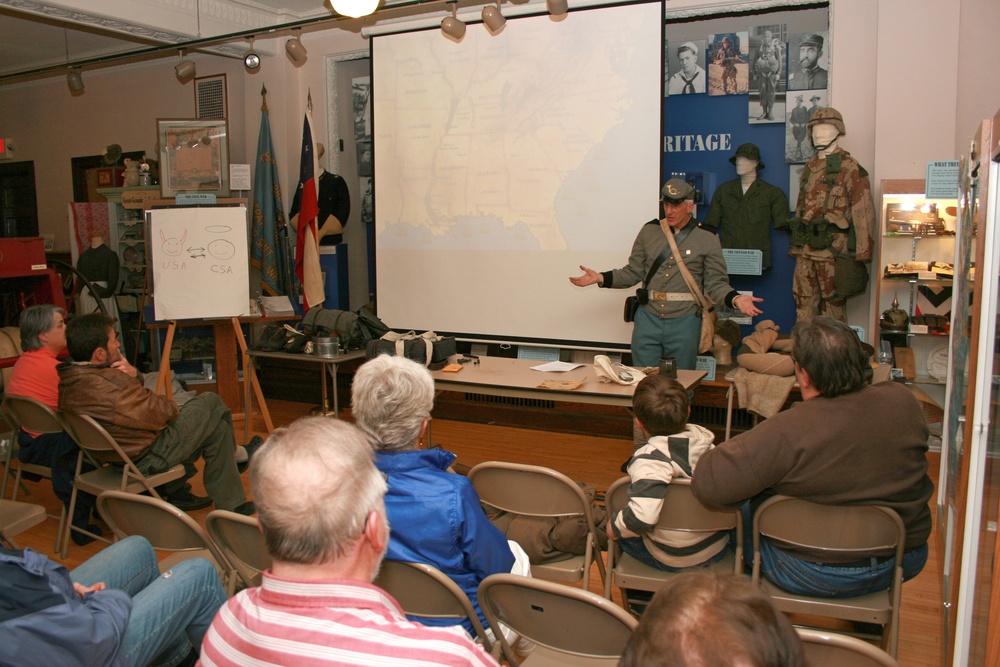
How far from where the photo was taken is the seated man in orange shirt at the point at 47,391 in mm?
3760

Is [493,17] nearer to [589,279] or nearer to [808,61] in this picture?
[589,279]

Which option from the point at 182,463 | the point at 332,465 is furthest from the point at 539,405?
the point at 332,465

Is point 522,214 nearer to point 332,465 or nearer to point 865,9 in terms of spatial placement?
point 865,9

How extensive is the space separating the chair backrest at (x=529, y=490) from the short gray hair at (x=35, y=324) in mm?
2580

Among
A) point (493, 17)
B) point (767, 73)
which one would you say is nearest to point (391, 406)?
point (493, 17)

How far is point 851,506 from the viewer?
84.0 inches

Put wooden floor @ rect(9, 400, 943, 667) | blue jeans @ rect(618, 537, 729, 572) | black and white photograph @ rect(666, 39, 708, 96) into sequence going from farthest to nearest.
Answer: black and white photograph @ rect(666, 39, 708, 96) → wooden floor @ rect(9, 400, 943, 667) → blue jeans @ rect(618, 537, 729, 572)

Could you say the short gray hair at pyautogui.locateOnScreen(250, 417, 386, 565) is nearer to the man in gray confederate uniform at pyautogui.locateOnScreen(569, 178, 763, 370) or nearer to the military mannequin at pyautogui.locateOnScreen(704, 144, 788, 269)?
the man in gray confederate uniform at pyautogui.locateOnScreen(569, 178, 763, 370)

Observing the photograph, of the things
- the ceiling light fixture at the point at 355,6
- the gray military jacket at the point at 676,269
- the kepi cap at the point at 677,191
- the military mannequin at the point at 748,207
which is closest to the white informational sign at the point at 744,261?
the military mannequin at the point at 748,207

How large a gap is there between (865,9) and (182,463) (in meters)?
5.04

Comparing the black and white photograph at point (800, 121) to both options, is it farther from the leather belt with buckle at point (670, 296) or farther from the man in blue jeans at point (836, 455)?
the man in blue jeans at point (836, 455)

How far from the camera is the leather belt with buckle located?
4.75 metres

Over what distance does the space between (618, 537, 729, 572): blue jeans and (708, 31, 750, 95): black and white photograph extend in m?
4.33

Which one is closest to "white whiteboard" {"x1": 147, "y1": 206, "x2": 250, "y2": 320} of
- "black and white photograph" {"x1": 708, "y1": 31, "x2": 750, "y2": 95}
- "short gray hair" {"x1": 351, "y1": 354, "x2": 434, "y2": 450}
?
"black and white photograph" {"x1": 708, "y1": 31, "x2": 750, "y2": 95}
